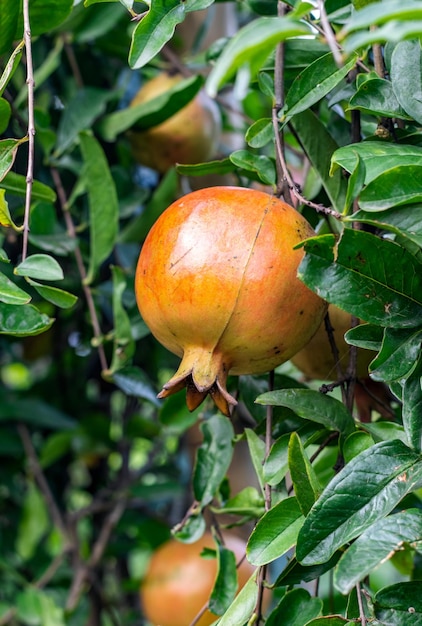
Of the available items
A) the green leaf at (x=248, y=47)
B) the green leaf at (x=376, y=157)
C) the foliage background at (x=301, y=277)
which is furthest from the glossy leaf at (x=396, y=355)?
the green leaf at (x=248, y=47)

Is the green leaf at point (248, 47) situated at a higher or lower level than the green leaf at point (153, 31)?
higher

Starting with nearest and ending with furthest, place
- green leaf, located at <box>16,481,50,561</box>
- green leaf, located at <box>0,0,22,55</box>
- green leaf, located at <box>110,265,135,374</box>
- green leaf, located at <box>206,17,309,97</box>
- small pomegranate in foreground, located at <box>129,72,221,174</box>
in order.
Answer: green leaf, located at <box>206,17,309,97</box>, green leaf, located at <box>0,0,22,55</box>, green leaf, located at <box>110,265,135,374</box>, small pomegranate in foreground, located at <box>129,72,221,174</box>, green leaf, located at <box>16,481,50,561</box>

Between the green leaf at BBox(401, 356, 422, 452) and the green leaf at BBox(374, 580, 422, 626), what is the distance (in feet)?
0.27

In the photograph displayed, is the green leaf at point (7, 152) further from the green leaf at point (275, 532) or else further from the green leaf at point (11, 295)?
the green leaf at point (275, 532)

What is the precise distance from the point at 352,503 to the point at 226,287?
0.16 metres

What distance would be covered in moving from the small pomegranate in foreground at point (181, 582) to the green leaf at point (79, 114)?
21.1 inches

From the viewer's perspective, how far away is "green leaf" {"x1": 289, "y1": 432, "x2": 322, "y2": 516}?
47 cm

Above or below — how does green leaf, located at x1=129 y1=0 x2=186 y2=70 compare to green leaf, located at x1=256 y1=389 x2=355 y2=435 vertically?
above

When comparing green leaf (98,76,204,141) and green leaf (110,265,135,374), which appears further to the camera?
green leaf (98,76,204,141)

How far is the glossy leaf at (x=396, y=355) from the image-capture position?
458 millimetres

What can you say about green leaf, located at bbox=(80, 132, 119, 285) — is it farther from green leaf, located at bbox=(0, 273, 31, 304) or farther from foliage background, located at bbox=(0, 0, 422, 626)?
green leaf, located at bbox=(0, 273, 31, 304)

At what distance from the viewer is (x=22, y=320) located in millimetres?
560

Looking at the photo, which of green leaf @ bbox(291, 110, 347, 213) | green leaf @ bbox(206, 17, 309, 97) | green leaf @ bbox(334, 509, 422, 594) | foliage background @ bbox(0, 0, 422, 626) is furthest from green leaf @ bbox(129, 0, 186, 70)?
green leaf @ bbox(334, 509, 422, 594)

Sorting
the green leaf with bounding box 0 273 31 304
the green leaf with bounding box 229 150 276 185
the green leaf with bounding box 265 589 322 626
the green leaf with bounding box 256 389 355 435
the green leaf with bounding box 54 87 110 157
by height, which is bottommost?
the green leaf with bounding box 265 589 322 626
